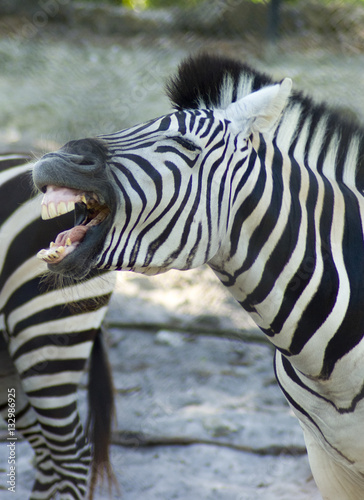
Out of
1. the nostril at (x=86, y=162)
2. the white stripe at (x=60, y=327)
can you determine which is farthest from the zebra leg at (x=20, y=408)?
the nostril at (x=86, y=162)

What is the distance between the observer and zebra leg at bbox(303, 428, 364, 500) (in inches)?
73.3

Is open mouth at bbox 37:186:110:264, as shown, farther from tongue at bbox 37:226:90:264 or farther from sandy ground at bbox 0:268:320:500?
sandy ground at bbox 0:268:320:500

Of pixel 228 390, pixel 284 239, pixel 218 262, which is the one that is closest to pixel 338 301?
pixel 284 239

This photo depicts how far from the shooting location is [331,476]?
6.20 feet

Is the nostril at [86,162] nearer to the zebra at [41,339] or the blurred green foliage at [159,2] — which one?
the zebra at [41,339]

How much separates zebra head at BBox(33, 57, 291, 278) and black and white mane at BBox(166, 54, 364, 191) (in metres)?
0.11

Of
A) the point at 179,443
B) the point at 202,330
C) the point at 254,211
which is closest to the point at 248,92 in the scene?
the point at 254,211

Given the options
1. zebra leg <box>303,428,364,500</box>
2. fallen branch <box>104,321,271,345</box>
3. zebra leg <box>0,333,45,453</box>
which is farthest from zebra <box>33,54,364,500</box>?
fallen branch <box>104,321,271,345</box>

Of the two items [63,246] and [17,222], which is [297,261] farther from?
[17,222]

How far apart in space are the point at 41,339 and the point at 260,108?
4.85 ft

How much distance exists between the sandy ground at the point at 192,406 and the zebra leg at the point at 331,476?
4.11ft

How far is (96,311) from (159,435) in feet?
4.76

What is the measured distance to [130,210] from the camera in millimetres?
1403

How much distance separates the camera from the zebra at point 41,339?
2.41 metres
